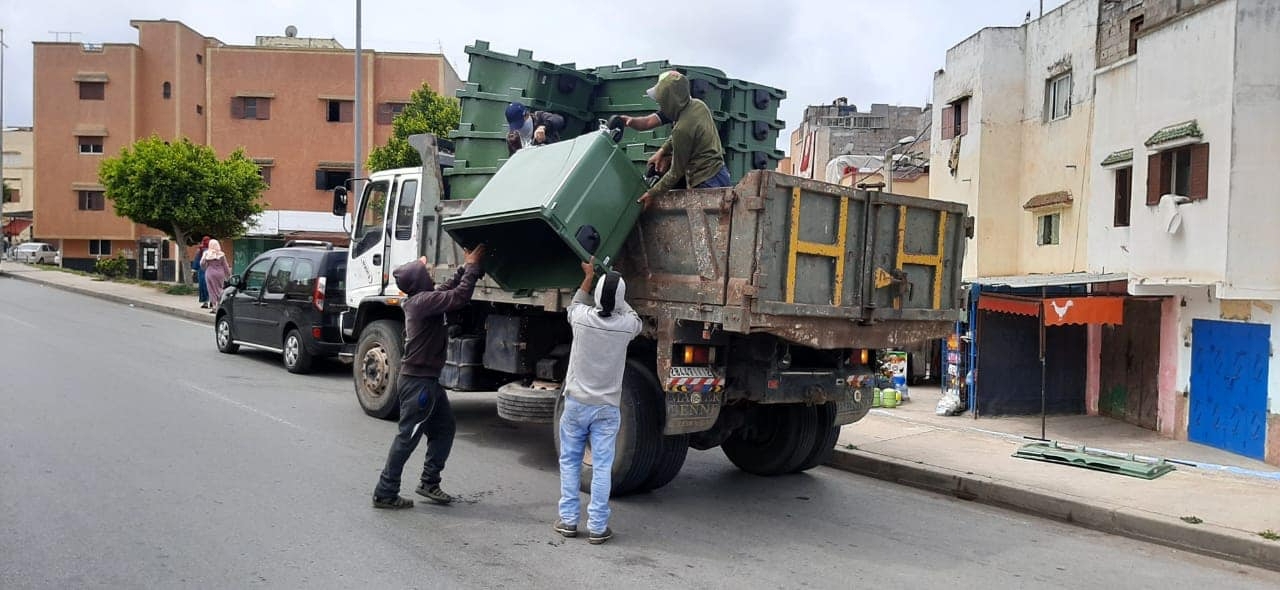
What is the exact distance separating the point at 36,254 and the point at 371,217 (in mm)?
44620

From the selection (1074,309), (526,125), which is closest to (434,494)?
(526,125)

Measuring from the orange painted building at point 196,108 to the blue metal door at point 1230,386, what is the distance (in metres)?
35.5

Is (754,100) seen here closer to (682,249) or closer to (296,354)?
(682,249)

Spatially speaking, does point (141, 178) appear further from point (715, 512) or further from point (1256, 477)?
point (1256, 477)

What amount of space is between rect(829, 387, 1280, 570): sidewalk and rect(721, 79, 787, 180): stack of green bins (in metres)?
2.93

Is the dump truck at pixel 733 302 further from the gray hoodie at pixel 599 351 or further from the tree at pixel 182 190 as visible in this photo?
the tree at pixel 182 190

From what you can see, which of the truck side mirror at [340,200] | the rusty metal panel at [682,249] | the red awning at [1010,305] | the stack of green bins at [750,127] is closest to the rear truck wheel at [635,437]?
the rusty metal panel at [682,249]

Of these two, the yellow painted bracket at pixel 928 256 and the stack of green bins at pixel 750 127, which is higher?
the stack of green bins at pixel 750 127

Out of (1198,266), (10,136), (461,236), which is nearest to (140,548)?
(461,236)

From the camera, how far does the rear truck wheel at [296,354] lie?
487 inches

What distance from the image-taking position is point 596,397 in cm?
560

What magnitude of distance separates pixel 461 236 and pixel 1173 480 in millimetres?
6290

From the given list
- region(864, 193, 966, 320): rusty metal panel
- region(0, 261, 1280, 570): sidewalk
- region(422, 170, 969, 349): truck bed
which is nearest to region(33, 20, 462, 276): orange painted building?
region(0, 261, 1280, 570): sidewalk

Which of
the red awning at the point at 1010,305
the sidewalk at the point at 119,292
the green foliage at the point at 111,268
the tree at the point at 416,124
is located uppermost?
the tree at the point at 416,124
